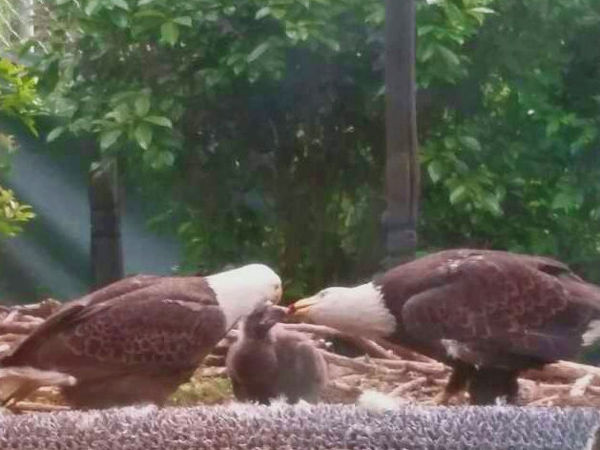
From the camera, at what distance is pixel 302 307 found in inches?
53.9

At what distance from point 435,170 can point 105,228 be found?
0.36 metres

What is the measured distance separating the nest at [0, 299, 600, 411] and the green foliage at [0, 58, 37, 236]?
0.10 metres

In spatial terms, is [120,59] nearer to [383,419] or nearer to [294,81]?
[294,81]

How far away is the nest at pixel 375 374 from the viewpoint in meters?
1.39

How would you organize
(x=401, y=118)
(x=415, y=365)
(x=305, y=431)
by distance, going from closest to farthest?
1. (x=305, y=431)
2. (x=401, y=118)
3. (x=415, y=365)

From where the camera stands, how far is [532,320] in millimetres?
1365

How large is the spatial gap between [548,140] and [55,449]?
62cm

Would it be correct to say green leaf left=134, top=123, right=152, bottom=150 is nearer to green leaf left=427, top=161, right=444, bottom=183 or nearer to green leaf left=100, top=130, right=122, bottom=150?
green leaf left=100, top=130, right=122, bottom=150

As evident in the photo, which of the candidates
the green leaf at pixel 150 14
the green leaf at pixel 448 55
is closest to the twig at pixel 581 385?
the green leaf at pixel 448 55

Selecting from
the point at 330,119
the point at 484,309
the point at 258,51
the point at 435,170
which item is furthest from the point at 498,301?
the point at 258,51

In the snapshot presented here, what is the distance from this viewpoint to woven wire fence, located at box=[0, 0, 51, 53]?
1488 millimetres

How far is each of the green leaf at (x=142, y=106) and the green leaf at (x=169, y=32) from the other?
7 centimetres

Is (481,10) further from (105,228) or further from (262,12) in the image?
(105,228)

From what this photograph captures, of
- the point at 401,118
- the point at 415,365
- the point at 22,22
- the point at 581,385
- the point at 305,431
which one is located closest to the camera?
the point at 305,431
